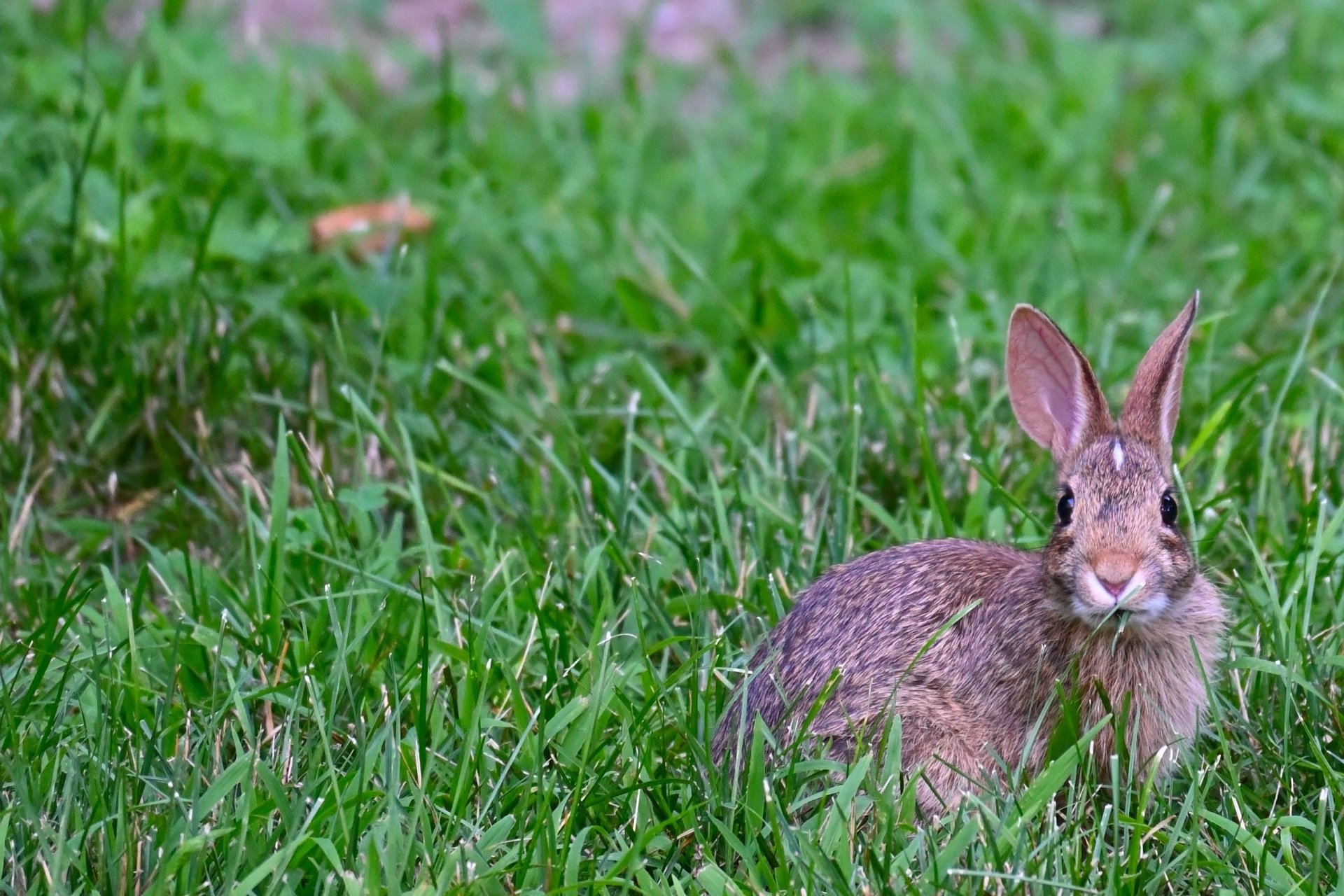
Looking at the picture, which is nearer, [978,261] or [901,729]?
[901,729]

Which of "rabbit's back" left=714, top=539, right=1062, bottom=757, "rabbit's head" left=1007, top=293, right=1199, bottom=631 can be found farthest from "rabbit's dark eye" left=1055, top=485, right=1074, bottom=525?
"rabbit's back" left=714, top=539, right=1062, bottom=757

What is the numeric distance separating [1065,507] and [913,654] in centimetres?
41

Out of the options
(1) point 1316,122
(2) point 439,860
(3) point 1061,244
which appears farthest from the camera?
(1) point 1316,122

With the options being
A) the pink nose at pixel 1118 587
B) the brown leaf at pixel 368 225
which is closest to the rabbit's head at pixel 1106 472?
the pink nose at pixel 1118 587

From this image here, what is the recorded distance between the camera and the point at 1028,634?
11.7ft

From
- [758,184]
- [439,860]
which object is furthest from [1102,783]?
[758,184]

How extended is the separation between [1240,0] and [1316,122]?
4.42ft

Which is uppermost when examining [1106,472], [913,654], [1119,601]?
[1106,472]

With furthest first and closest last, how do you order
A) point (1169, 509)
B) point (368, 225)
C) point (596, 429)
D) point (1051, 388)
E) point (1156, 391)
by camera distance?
point (368, 225), point (596, 429), point (1051, 388), point (1156, 391), point (1169, 509)

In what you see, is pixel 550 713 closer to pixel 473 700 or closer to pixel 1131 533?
pixel 473 700

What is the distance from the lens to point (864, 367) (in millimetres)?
4969

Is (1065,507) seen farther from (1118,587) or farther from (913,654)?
(913,654)

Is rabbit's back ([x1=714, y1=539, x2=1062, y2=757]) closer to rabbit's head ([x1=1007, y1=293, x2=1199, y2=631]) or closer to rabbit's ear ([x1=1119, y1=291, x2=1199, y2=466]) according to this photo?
rabbit's head ([x1=1007, y1=293, x2=1199, y2=631])

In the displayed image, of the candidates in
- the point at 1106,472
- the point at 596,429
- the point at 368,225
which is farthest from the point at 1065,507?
the point at 368,225
